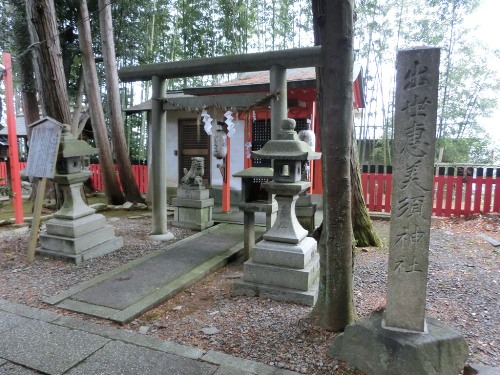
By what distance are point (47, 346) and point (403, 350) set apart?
267cm

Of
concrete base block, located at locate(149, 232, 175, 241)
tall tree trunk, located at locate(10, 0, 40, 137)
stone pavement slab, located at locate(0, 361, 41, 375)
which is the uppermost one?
tall tree trunk, located at locate(10, 0, 40, 137)

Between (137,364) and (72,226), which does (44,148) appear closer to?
(72,226)

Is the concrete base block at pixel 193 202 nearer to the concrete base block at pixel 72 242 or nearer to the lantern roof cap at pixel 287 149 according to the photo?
the concrete base block at pixel 72 242

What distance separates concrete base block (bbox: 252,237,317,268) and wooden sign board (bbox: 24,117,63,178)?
310cm

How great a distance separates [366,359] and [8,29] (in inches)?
497

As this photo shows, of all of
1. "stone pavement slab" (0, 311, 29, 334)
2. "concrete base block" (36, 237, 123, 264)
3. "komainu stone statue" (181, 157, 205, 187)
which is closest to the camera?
"stone pavement slab" (0, 311, 29, 334)

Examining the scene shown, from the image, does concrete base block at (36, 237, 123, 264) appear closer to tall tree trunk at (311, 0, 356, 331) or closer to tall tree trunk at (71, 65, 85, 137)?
tall tree trunk at (311, 0, 356, 331)

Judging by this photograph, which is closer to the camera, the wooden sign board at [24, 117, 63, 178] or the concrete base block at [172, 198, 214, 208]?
the wooden sign board at [24, 117, 63, 178]

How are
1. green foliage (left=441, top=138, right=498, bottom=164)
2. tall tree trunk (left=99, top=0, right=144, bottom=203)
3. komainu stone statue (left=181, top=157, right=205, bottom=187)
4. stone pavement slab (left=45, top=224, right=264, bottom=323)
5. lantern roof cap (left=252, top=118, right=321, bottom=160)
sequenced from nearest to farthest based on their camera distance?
stone pavement slab (left=45, top=224, right=264, bottom=323) → lantern roof cap (left=252, top=118, right=321, bottom=160) → komainu stone statue (left=181, top=157, right=205, bottom=187) → tall tree trunk (left=99, top=0, right=144, bottom=203) → green foliage (left=441, top=138, right=498, bottom=164)

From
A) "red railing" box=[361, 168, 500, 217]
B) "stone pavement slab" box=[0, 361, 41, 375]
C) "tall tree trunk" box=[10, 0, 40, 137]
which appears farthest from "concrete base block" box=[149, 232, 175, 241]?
"tall tree trunk" box=[10, 0, 40, 137]

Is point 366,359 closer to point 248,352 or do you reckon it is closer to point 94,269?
point 248,352

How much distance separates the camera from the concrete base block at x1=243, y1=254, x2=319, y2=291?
3.65 metres

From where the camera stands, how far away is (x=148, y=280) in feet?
13.7

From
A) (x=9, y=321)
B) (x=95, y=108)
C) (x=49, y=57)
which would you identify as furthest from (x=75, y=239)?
(x=95, y=108)
